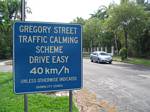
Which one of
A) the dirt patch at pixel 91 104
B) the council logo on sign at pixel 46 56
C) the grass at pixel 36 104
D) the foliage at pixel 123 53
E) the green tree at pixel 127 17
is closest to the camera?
the council logo on sign at pixel 46 56

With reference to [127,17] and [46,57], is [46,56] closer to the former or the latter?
[46,57]

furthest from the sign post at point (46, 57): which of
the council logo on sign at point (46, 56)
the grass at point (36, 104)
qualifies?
the grass at point (36, 104)

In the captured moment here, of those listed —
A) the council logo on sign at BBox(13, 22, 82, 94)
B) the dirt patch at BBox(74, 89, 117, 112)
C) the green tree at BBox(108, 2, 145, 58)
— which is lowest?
the dirt patch at BBox(74, 89, 117, 112)

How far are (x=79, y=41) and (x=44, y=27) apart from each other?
537 mm

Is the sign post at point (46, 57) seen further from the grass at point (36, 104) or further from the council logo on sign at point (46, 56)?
the grass at point (36, 104)

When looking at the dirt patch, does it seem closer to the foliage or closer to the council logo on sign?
the council logo on sign

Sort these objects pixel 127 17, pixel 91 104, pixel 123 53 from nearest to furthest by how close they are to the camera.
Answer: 1. pixel 91 104
2. pixel 127 17
3. pixel 123 53

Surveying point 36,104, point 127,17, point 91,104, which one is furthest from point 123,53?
point 36,104

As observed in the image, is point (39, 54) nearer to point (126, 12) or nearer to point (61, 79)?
point (61, 79)

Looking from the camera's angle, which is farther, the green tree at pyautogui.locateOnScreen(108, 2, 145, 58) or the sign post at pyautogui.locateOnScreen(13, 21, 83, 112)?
the green tree at pyautogui.locateOnScreen(108, 2, 145, 58)

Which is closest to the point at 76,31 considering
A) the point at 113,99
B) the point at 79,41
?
the point at 79,41

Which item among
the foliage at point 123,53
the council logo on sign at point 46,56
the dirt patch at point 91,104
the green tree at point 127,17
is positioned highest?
the green tree at point 127,17

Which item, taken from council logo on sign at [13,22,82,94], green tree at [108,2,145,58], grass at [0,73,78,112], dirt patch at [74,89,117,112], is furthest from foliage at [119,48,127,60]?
council logo on sign at [13,22,82,94]

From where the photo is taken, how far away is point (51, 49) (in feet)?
14.6
